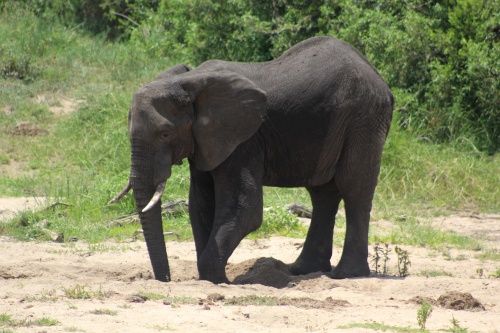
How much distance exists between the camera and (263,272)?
24.8 feet

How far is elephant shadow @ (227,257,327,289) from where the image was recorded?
7.46 meters

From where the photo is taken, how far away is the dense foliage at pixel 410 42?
12523mm

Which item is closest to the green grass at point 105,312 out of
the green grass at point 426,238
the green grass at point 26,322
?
the green grass at point 26,322

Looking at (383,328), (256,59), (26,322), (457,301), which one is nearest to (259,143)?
(457,301)

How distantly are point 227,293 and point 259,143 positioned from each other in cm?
143

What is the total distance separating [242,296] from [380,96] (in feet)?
7.50

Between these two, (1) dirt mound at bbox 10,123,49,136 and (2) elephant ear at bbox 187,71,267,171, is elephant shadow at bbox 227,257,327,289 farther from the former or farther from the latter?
(1) dirt mound at bbox 10,123,49,136

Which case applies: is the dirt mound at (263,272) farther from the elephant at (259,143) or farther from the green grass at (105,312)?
the green grass at (105,312)

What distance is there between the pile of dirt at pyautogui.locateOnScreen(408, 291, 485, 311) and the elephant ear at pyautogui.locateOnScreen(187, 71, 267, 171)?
5.99 feet

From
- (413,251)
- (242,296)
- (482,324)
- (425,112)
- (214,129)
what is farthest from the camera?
(425,112)

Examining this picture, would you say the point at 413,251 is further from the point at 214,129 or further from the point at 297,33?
the point at 297,33

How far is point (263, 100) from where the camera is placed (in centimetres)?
724

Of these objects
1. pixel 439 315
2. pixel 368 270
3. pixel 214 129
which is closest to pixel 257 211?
pixel 214 129

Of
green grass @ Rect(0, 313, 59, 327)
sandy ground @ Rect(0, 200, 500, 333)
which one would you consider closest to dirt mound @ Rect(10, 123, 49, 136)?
sandy ground @ Rect(0, 200, 500, 333)
